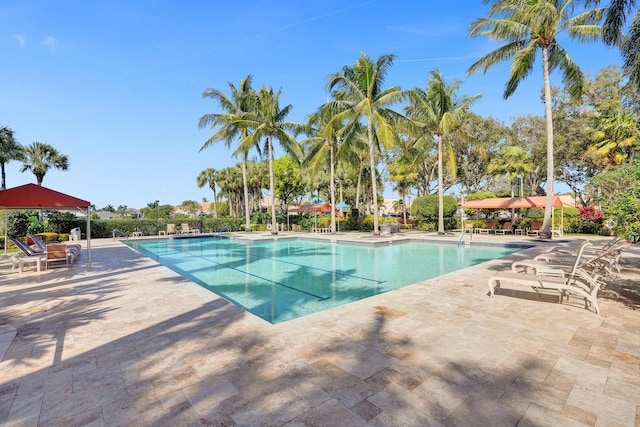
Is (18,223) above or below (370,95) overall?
below

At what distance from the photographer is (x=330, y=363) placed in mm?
3070

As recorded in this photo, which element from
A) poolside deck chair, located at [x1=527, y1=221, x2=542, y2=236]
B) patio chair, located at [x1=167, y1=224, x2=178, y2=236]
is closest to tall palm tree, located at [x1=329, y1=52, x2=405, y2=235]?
poolside deck chair, located at [x1=527, y1=221, x2=542, y2=236]

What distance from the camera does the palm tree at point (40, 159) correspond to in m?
25.9

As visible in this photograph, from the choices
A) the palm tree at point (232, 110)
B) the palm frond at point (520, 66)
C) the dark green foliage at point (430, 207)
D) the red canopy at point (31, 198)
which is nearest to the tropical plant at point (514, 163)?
the dark green foliage at point (430, 207)

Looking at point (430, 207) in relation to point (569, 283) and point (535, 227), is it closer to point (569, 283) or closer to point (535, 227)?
point (535, 227)

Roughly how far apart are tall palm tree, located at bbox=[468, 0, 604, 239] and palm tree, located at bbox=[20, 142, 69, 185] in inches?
1357

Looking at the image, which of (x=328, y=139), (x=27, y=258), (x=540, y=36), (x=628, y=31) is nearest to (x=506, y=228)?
(x=540, y=36)

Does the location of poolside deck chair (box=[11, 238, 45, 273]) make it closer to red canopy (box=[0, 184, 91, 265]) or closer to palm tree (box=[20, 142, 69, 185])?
red canopy (box=[0, 184, 91, 265])

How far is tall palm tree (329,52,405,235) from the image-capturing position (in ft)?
55.7

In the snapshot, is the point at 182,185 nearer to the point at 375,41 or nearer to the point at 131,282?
the point at 375,41

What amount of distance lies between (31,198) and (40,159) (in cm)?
2514

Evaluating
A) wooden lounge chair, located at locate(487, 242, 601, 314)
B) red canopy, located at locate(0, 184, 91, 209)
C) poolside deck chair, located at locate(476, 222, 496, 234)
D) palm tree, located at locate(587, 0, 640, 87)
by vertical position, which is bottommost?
wooden lounge chair, located at locate(487, 242, 601, 314)

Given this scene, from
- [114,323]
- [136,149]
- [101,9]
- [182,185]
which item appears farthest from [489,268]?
[182,185]

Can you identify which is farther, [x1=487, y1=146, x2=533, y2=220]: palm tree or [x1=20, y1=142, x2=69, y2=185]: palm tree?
[x1=487, y1=146, x2=533, y2=220]: palm tree
